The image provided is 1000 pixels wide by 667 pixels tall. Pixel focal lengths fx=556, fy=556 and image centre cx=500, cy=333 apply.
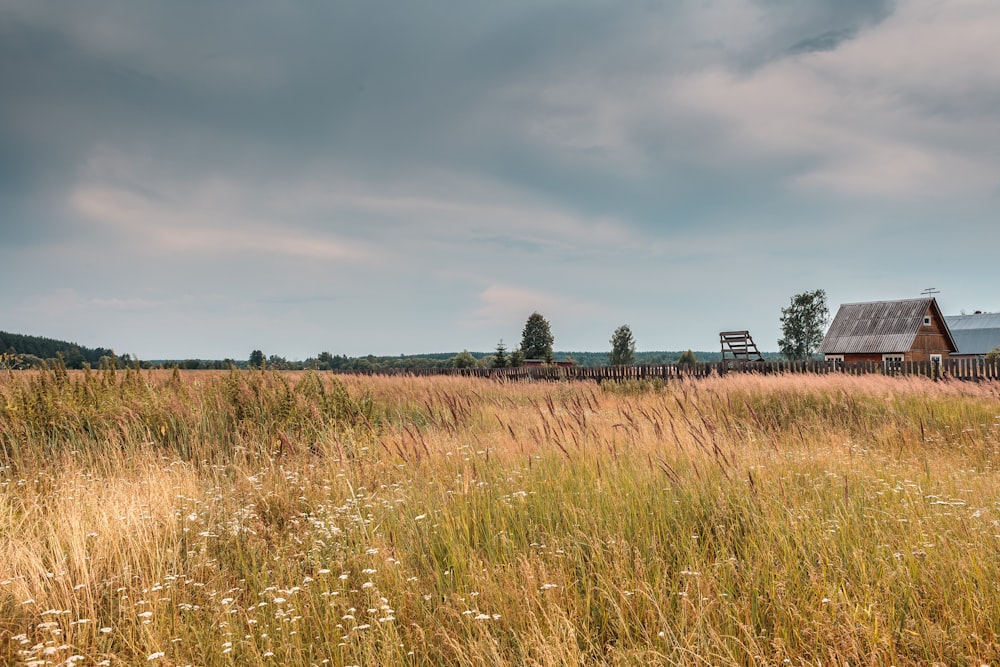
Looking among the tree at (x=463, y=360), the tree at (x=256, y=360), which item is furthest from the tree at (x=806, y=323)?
the tree at (x=256, y=360)

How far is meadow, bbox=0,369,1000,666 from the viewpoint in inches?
108

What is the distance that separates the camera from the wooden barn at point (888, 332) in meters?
37.7

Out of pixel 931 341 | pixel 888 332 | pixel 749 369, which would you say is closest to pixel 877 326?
pixel 888 332

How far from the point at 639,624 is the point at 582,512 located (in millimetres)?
1062

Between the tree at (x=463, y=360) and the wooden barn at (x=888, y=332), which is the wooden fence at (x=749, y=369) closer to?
the wooden barn at (x=888, y=332)

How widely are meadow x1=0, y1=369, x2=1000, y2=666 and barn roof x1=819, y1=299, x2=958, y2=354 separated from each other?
37.7 m

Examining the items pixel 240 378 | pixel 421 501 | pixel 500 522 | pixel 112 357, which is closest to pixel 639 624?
pixel 500 522

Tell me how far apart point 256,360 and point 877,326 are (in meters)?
41.8

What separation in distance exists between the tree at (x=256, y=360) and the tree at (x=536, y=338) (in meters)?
65.8

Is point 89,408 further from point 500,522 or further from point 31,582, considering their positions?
point 500,522

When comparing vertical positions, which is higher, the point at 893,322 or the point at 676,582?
the point at 893,322

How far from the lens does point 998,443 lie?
733 centimetres

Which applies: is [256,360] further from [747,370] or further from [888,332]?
[888,332]

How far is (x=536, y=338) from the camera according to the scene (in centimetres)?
8019
